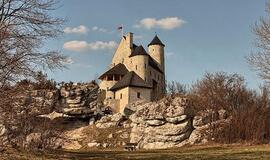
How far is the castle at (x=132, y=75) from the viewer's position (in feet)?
192

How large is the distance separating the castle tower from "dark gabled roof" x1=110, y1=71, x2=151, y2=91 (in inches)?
316

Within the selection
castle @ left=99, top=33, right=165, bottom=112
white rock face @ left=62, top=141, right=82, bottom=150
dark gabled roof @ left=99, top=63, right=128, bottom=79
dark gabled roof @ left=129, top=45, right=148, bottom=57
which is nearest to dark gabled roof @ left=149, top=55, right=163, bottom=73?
castle @ left=99, top=33, right=165, bottom=112

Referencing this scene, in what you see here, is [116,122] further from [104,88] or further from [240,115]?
[240,115]

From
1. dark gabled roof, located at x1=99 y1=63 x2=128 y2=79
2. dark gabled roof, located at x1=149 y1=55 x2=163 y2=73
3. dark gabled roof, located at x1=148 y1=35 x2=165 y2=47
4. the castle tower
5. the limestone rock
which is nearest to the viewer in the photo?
the limestone rock

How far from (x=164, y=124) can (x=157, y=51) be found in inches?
1037

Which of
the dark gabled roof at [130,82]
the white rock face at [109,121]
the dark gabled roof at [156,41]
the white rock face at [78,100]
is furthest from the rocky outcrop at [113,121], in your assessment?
the dark gabled roof at [156,41]

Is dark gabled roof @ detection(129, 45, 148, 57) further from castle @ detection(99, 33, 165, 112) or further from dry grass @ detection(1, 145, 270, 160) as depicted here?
dry grass @ detection(1, 145, 270, 160)

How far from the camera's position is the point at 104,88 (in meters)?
62.6

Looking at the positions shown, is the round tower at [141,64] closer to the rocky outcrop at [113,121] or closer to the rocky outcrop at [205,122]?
the rocky outcrop at [113,121]

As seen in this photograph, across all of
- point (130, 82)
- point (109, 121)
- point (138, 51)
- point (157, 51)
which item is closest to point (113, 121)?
point (109, 121)

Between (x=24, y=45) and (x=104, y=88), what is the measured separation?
1866 inches

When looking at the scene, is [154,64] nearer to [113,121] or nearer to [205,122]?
[113,121]

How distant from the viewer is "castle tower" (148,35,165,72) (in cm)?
6712

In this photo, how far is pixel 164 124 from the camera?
42656 millimetres
